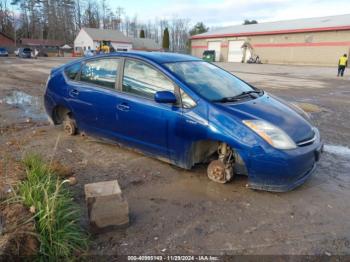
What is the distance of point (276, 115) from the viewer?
3801 mm

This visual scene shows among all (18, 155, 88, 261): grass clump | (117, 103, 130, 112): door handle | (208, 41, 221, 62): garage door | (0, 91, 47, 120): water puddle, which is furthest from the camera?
(208, 41, 221, 62): garage door

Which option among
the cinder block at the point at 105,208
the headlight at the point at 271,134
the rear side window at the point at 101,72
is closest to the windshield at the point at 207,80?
the headlight at the point at 271,134

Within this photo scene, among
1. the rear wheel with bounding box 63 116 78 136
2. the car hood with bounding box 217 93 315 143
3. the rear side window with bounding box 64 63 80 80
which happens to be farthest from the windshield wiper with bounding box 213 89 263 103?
the rear wheel with bounding box 63 116 78 136

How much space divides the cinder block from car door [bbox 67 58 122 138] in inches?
69.6

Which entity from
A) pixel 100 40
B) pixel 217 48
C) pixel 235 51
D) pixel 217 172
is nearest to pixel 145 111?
pixel 217 172

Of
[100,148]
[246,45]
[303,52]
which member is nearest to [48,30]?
[246,45]

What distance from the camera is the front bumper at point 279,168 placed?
11.2 feet

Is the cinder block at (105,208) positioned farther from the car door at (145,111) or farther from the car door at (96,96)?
the car door at (96,96)

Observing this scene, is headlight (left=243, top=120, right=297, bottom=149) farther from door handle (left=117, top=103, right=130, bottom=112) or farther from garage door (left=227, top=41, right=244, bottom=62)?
garage door (left=227, top=41, right=244, bottom=62)

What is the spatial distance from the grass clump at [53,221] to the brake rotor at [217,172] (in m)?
1.77

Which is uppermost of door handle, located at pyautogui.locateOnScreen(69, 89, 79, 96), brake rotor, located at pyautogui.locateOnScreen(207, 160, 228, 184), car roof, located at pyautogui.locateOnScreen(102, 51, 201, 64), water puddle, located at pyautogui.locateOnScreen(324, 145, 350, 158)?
car roof, located at pyautogui.locateOnScreen(102, 51, 201, 64)

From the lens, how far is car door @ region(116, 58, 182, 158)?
157 inches

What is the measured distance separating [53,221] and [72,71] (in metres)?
3.45

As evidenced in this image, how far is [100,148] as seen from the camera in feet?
17.2
